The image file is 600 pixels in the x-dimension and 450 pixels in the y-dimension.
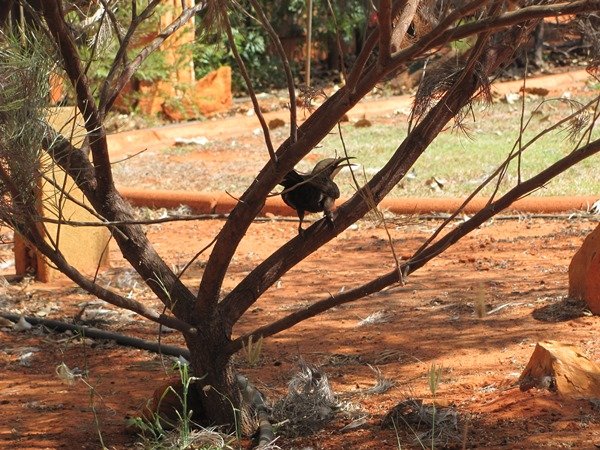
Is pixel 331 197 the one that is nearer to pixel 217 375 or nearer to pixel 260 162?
pixel 217 375

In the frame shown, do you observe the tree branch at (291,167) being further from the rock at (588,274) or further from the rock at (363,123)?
the rock at (363,123)

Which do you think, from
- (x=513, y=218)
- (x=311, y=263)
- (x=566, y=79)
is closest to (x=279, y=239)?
(x=311, y=263)

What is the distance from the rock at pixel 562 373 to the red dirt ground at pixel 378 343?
1.7 inches

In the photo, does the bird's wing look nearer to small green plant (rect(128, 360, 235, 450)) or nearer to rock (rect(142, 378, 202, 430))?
small green plant (rect(128, 360, 235, 450))

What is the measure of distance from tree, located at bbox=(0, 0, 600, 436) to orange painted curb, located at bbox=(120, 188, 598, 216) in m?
3.12

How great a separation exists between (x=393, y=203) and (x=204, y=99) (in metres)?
6.71

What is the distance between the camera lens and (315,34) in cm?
1638

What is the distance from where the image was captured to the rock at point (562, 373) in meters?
3.73

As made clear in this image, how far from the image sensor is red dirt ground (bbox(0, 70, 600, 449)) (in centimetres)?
373

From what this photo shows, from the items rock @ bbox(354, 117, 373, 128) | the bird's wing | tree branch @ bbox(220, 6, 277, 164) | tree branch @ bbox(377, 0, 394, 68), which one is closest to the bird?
the bird's wing

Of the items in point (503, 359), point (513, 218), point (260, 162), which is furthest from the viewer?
point (260, 162)

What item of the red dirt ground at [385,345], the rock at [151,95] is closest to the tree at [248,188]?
the red dirt ground at [385,345]

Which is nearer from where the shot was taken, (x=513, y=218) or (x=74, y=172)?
(x=74, y=172)

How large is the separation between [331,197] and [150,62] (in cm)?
Answer: 982
